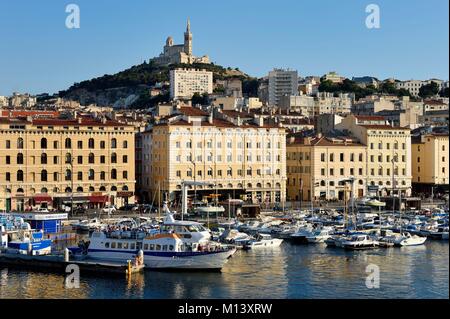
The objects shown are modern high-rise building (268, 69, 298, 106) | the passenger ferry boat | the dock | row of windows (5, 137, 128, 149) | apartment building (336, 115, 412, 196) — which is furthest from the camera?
modern high-rise building (268, 69, 298, 106)

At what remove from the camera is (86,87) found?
147125mm

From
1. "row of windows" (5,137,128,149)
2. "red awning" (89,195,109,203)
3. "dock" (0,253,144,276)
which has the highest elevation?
"row of windows" (5,137,128,149)

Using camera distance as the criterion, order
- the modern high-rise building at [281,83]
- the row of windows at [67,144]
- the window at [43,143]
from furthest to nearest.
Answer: the modern high-rise building at [281,83] < the window at [43,143] < the row of windows at [67,144]

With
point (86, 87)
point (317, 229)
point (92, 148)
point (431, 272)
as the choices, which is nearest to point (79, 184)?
point (92, 148)

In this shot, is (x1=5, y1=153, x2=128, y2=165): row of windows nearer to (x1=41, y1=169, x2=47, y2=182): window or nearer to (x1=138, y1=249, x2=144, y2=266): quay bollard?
(x1=41, y1=169, x2=47, y2=182): window

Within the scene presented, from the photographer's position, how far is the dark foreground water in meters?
22.5

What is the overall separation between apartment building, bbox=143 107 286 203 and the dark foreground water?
18181 millimetres

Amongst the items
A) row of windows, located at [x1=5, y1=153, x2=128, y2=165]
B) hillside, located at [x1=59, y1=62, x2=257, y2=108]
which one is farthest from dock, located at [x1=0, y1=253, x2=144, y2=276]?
hillside, located at [x1=59, y1=62, x2=257, y2=108]

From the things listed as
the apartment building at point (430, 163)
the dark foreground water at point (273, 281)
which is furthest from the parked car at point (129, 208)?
the apartment building at point (430, 163)

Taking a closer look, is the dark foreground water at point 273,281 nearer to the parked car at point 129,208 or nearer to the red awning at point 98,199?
the parked car at point 129,208

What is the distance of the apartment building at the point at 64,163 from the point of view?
44.5 m

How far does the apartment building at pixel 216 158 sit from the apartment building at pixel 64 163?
2.08 m

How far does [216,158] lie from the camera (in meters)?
49.5

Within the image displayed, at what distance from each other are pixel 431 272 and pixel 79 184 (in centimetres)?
2491
